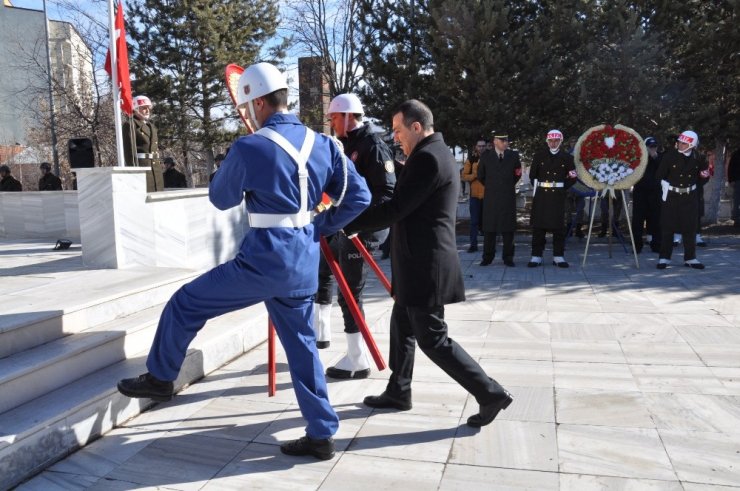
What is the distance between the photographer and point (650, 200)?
1142 centimetres

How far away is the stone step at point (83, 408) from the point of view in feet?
10.5

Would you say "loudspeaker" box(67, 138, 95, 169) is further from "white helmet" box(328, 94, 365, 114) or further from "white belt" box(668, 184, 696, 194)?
"white belt" box(668, 184, 696, 194)

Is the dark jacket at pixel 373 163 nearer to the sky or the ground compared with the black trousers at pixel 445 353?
nearer to the sky

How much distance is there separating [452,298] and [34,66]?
815 inches

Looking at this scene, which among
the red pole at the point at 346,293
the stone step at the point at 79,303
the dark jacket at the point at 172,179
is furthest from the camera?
the dark jacket at the point at 172,179

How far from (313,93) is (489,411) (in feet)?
68.7

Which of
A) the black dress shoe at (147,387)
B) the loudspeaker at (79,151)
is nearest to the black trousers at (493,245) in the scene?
the loudspeaker at (79,151)

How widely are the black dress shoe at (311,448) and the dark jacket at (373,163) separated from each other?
1701mm

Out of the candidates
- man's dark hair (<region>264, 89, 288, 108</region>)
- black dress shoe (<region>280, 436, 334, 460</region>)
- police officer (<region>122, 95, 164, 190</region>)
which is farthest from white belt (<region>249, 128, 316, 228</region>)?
police officer (<region>122, 95, 164, 190</region>)

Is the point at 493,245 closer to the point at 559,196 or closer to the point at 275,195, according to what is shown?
the point at 559,196

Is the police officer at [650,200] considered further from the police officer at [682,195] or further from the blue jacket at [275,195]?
the blue jacket at [275,195]

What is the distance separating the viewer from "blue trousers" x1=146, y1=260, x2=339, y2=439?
328cm

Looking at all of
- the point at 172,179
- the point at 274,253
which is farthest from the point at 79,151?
the point at 274,253

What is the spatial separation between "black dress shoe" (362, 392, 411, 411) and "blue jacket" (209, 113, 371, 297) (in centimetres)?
112
